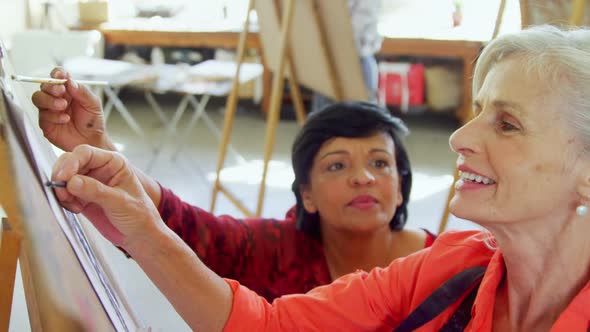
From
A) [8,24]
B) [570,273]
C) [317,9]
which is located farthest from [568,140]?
[8,24]

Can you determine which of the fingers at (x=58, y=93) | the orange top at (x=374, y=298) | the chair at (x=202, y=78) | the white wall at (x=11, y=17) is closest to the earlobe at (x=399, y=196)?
the orange top at (x=374, y=298)

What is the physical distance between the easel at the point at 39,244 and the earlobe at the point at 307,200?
0.95 metres

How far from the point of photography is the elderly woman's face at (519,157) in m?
0.91

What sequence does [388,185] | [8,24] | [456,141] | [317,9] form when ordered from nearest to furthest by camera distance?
[456,141] → [388,185] → [317,9] → [8,24]

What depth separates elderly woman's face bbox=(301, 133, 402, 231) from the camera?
5.20 ft

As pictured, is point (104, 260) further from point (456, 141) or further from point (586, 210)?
point (586, 210)

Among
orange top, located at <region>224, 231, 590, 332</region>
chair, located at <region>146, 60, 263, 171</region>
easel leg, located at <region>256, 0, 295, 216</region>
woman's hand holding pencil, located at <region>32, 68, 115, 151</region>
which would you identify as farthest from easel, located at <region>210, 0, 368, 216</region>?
chair, located at <region>146, 60, 263, 171</region>

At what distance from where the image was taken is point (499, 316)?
3.48 ft

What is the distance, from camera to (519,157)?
0.92 metres

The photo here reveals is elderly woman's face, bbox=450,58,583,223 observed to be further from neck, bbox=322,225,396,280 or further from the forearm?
neck, bbox=322,225,396,280

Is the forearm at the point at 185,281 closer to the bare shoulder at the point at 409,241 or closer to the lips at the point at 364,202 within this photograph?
the lips at the point at 364,202

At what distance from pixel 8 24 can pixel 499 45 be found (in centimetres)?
485

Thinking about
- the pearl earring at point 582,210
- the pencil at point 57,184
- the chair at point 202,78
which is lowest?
the chair at point 202,78

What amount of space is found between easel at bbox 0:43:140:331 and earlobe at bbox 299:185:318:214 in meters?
0.95
